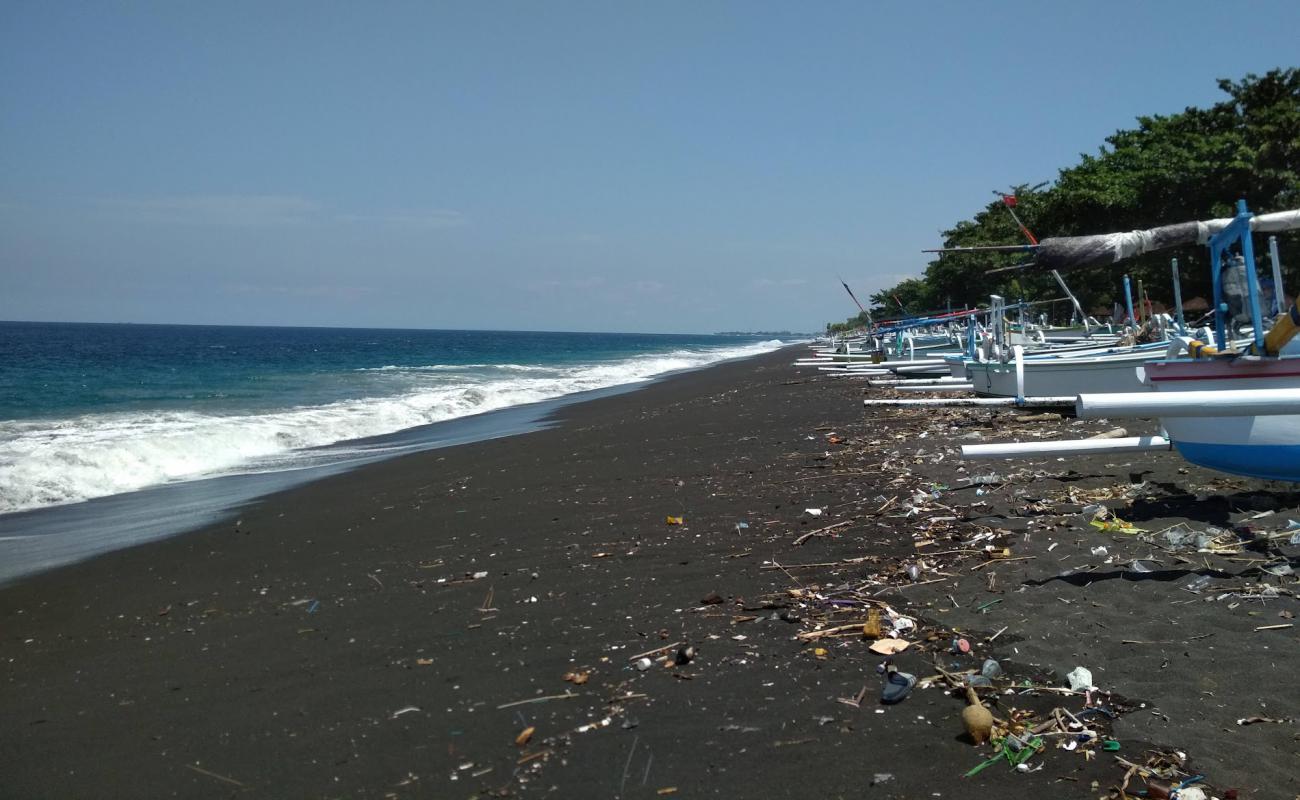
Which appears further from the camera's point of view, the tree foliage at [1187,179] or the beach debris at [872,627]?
the tree foliage at [1187,179]

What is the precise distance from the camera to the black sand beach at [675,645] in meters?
3.33

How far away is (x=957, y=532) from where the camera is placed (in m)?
6.07

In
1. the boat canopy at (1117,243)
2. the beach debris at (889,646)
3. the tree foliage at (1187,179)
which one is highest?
the tree foliage at (1187,179)

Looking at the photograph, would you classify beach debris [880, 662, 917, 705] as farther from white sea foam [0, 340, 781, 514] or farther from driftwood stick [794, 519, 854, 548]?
white sea foam [0, 340, 781, 514]

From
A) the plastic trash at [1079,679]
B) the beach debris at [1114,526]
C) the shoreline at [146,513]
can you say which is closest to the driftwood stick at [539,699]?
the plastic trash at [1079,679]

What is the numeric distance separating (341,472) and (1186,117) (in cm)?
2995

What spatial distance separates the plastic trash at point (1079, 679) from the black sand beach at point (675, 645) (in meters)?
0.04

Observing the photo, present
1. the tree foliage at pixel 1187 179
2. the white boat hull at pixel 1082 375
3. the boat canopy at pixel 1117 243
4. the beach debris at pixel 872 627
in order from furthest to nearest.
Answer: the tree foliage at pixel 1187 179
the white boat hull at pixel 1082 375
the boat canopy at pixel 1117 243
the beach debris at pixel 872 627

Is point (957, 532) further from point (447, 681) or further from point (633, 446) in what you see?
point (633, 446)

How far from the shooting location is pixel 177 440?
15.3 m

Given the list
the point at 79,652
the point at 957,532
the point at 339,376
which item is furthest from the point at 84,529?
the point at 339,376

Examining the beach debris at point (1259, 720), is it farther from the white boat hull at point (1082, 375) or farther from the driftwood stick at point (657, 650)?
the white boat hull at point (1082, 375)

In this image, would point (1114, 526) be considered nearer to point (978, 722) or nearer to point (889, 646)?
point (889, 646)

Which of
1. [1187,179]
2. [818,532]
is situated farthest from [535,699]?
[1187,179]
